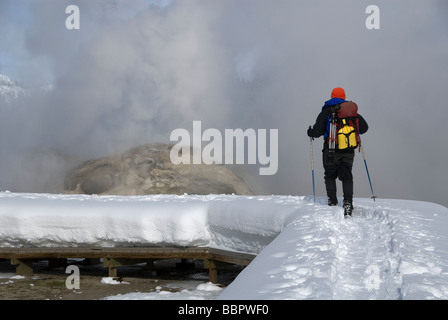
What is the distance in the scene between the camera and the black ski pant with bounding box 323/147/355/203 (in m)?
8.63

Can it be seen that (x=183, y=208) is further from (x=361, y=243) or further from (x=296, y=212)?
(x=361, y=243)

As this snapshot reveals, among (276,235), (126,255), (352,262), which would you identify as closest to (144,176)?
(126,255)

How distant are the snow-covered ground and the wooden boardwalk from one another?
0.23 m

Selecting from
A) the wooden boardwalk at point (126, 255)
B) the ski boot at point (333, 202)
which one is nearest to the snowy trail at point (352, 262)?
the ski boot at point (333, 202)

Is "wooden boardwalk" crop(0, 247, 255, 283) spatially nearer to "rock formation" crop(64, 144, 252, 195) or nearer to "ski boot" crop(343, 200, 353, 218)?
"ski boot" crop(343, 200, 353, 218)

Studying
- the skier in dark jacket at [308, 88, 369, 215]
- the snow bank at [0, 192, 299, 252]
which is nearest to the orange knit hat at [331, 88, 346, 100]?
the skier in dark jacket at [308, 88, 369, 215]

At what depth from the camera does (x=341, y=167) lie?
28.9ft

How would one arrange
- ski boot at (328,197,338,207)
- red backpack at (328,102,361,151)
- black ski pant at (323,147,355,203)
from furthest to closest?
ski boot at (328,197,338,207), black ski pant at (323,147,355,203), red backpack at (328,102,361,151)

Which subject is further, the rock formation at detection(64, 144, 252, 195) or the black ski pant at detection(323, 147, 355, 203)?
the rock formation at detection(64, 144, 252, 195)

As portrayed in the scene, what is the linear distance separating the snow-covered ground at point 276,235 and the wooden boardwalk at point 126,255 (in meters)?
0.23

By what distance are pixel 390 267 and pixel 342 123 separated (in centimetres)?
376

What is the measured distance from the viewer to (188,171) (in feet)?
156
